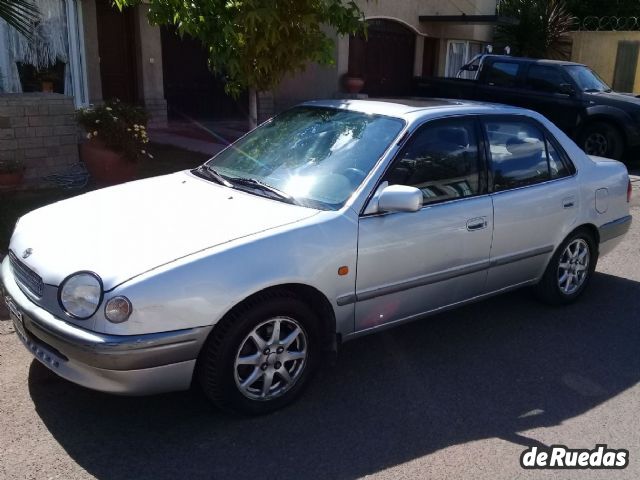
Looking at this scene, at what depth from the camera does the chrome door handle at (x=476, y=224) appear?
13.8 ft

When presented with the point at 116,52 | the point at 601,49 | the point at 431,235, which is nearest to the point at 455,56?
the point at 601,49

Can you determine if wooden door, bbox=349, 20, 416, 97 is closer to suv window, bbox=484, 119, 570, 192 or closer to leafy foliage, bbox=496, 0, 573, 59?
leafy foliage, bbox=496, 0, 573, 59

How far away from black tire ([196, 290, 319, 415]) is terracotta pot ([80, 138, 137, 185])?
16.9 feet

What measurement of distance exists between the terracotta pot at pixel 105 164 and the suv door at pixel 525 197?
16.2 ft

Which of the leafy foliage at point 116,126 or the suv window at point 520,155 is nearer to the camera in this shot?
the suv window at point 520,155

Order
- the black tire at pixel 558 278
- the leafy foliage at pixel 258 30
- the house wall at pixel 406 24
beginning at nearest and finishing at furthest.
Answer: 1. the black tire at pixel 558 278
2. the leafy foliage at pixel 258 30
3. the house wall at pixel 406 24

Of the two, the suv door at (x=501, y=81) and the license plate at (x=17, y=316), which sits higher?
the suv door at (x=501, y=81)

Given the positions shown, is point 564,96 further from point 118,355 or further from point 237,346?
point 118,355

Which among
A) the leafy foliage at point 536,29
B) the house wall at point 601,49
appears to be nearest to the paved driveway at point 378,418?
the leafy foliage at point 536,29

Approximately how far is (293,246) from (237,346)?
0.59 meters

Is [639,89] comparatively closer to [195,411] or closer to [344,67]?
[344,67]

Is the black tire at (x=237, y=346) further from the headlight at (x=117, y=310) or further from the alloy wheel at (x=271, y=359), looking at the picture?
the headlight at (x=117, y=310)

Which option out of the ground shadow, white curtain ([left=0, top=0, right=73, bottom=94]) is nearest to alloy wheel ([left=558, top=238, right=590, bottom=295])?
the ground shadow

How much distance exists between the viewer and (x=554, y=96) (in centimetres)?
1196
